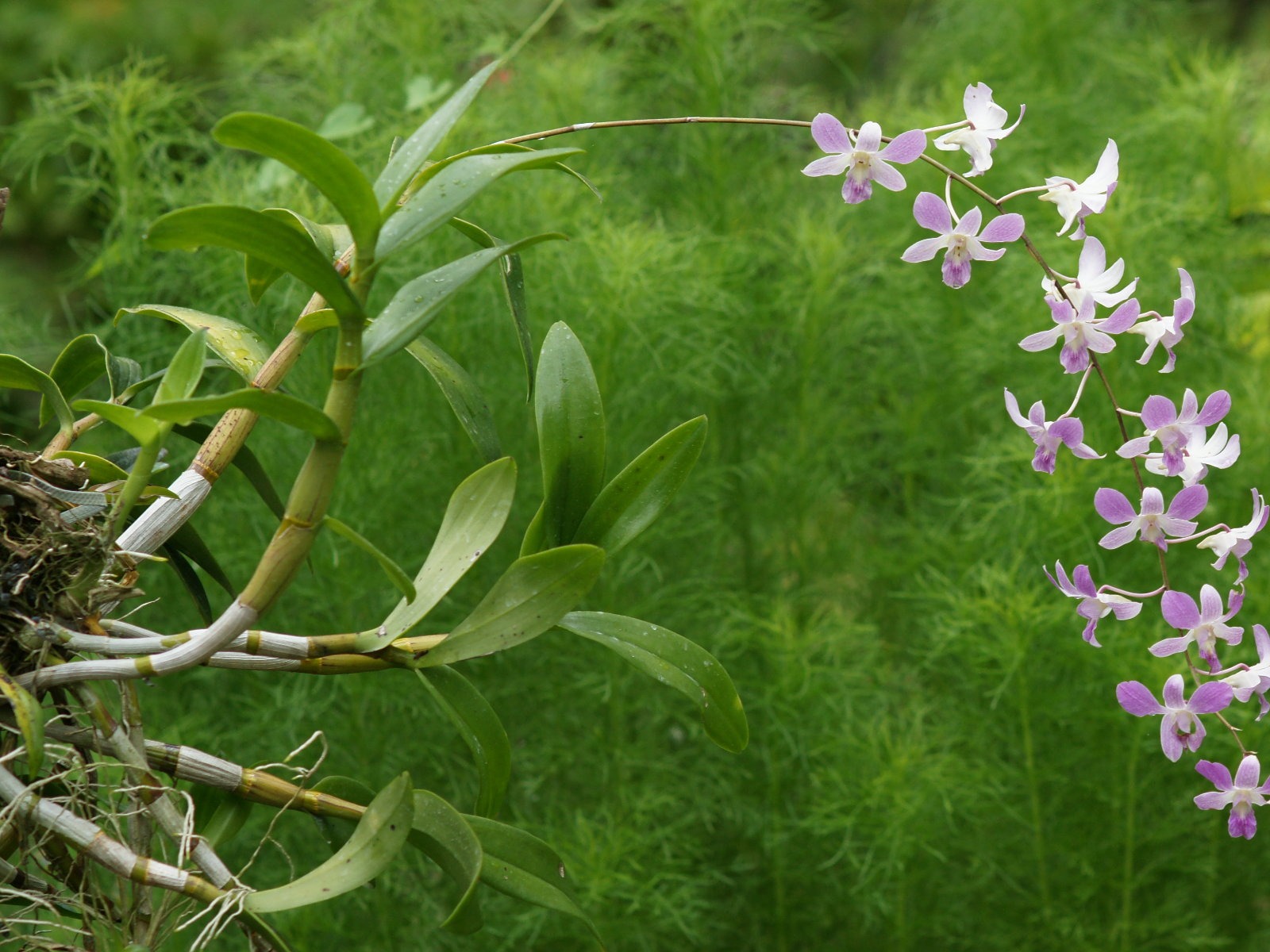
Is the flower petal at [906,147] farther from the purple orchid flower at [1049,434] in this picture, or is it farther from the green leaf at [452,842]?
the green leaf at [452,842]

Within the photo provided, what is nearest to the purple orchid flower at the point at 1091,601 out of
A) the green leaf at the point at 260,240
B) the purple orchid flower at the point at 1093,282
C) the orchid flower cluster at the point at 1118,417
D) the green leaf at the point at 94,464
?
the orchid flower cluster at the point at 1118,417

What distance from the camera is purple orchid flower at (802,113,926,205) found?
1.59 feet

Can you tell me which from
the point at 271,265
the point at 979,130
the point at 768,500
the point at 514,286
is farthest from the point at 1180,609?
the point at 768,500

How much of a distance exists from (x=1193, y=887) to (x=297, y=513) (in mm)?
1129

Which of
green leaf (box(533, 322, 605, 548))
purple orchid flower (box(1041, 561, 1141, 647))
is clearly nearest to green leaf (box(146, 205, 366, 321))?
green leaf (box(533, 322, 605, 548))

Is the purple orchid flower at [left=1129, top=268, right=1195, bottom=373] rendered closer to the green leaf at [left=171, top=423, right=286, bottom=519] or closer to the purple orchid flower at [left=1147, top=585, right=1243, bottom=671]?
the purple orchid flower at [left=1147, top=585, right=1243, bottom=671]

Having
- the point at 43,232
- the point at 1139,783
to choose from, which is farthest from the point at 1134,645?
the point at 43,232

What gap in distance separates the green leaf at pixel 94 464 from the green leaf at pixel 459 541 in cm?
16

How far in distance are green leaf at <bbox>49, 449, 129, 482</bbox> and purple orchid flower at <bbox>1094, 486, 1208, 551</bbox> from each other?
0.45 m

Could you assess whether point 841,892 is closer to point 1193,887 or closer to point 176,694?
point 1193,887

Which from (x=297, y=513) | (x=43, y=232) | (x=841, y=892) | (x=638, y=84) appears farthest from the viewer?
(x=43, y=232)

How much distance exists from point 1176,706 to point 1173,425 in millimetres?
130

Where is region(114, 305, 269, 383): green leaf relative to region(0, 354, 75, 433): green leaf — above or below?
above

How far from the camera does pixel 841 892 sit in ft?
3.85
